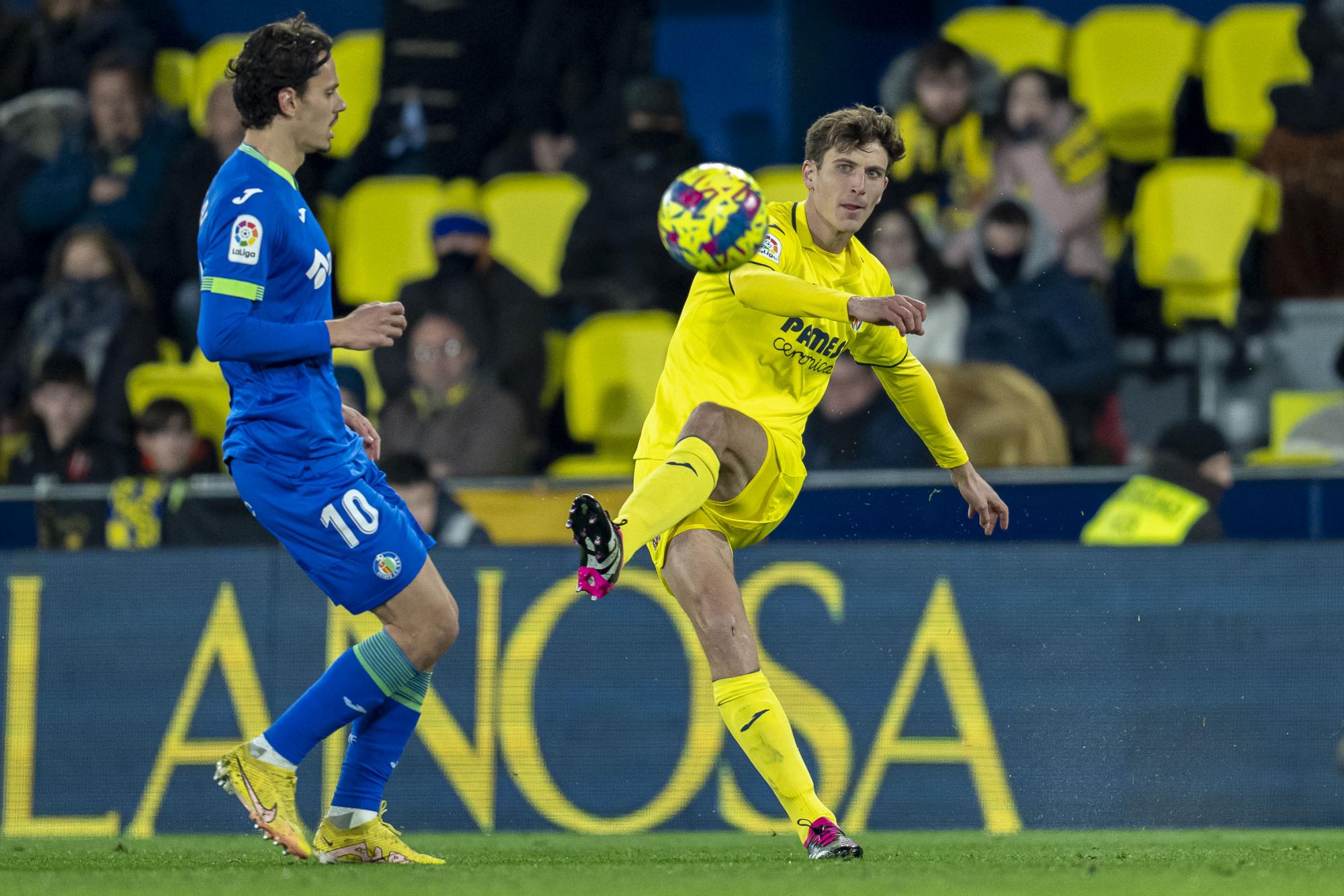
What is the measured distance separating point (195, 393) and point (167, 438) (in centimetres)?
68

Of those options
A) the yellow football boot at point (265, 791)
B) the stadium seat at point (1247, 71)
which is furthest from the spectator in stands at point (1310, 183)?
the yellow football boot at point (265, 791)

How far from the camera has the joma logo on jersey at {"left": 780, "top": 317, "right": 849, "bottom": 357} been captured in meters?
5.77

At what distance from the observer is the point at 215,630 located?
7.88m

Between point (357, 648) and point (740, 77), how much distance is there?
7408 millimetres

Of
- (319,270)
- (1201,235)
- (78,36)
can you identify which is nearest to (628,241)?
(1201,235)

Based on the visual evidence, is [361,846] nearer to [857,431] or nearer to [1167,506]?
[1167,506]

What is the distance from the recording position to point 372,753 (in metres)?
5.56

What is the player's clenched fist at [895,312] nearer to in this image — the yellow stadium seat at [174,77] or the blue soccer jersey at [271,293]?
the blue soccer jersey at [271,293]

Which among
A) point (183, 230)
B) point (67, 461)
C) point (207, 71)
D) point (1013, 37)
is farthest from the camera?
point (207, 71)

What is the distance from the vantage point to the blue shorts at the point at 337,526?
5.26 m

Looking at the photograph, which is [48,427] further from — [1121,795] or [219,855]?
[1121,795]

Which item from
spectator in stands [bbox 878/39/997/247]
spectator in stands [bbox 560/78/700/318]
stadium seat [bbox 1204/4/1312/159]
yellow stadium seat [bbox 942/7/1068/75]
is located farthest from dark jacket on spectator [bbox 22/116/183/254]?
stadium seat [bbox 1204/4/1312/159]

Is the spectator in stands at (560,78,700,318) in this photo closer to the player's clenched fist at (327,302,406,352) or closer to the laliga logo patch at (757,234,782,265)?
the laliga logo patch at (757,234,782,265)

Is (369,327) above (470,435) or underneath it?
above
